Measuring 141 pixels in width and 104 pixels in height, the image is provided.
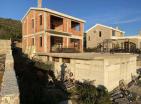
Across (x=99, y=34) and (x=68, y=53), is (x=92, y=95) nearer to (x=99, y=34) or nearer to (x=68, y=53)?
(x=68, y=53)

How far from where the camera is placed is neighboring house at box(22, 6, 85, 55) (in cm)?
Answer: 2691

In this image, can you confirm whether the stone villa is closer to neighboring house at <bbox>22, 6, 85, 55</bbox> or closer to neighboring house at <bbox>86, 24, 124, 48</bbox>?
neighboring house at <bbox>22, 6, 85, 55</bbox>

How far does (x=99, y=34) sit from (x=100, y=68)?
29254 mm

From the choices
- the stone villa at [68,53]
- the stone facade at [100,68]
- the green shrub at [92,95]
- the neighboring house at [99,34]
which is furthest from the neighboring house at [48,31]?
the green shrub at [92,95]

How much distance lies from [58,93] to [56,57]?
326 inches

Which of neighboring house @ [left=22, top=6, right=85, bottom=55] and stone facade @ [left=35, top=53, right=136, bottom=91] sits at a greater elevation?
neighboring house @ [left=22, top=6, right=85, bottom=55]

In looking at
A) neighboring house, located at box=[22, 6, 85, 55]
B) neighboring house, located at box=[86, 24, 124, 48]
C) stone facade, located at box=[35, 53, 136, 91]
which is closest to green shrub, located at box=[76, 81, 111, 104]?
stone facade, located at box=[35, 53, 136, 91]

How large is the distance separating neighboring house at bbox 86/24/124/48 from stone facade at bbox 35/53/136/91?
70.8 feet

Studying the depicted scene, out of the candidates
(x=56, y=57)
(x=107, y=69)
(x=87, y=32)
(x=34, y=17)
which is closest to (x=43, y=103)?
(x=107, y=69)

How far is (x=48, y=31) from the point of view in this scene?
26.9m

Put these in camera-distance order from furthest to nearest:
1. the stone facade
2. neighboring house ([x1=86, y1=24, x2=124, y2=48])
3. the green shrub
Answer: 1. neighboring house ([x1=86, y1=24, x2=124, y2=48])
2. the stone facade
3. the green shrub

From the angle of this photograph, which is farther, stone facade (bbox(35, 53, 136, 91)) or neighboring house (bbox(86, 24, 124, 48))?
neighboring house (bbox(86, 24, 124, 48))

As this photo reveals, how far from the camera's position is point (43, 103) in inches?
434

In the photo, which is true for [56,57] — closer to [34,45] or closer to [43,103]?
[34,45]
